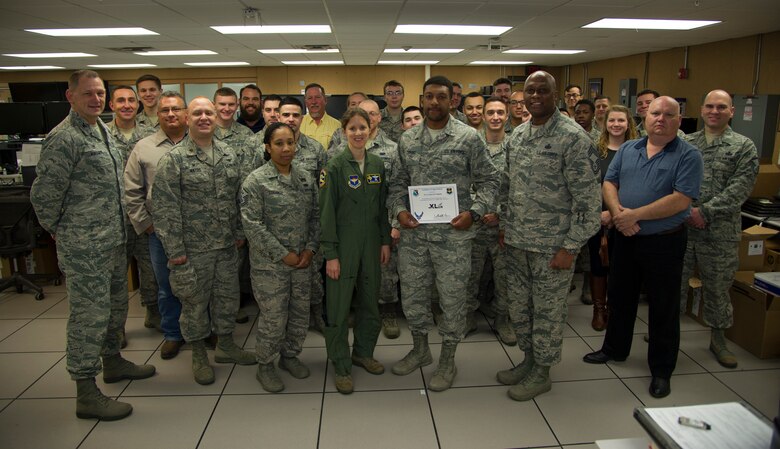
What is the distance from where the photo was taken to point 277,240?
2586 millimetres

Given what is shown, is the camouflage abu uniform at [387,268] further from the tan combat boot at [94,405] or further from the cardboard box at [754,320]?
the cardboard box at [754,320]

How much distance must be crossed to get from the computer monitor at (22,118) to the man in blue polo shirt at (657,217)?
698cm

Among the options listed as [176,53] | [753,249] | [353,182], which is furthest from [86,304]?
[176,53]

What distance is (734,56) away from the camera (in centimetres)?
675

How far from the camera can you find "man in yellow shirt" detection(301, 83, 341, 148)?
433 cm

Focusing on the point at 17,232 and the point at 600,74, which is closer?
the point at 17,232

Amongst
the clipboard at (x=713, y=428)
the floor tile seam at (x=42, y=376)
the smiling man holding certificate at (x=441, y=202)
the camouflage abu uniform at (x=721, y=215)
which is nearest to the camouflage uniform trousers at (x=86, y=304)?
the floor tile seam at (x=42, y=376)

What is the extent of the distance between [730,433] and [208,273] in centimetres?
259

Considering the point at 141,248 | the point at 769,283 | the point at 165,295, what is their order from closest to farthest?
the point at 769,283 → the point at 165,295 → the point at 141,248

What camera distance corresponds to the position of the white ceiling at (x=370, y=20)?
4.81 m

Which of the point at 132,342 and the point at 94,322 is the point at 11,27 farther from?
the point at 94,322

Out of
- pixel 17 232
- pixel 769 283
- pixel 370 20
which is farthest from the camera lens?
pixel 370 20

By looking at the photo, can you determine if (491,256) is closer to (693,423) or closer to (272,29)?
(693,423)

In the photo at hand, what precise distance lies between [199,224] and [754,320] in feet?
11.9
